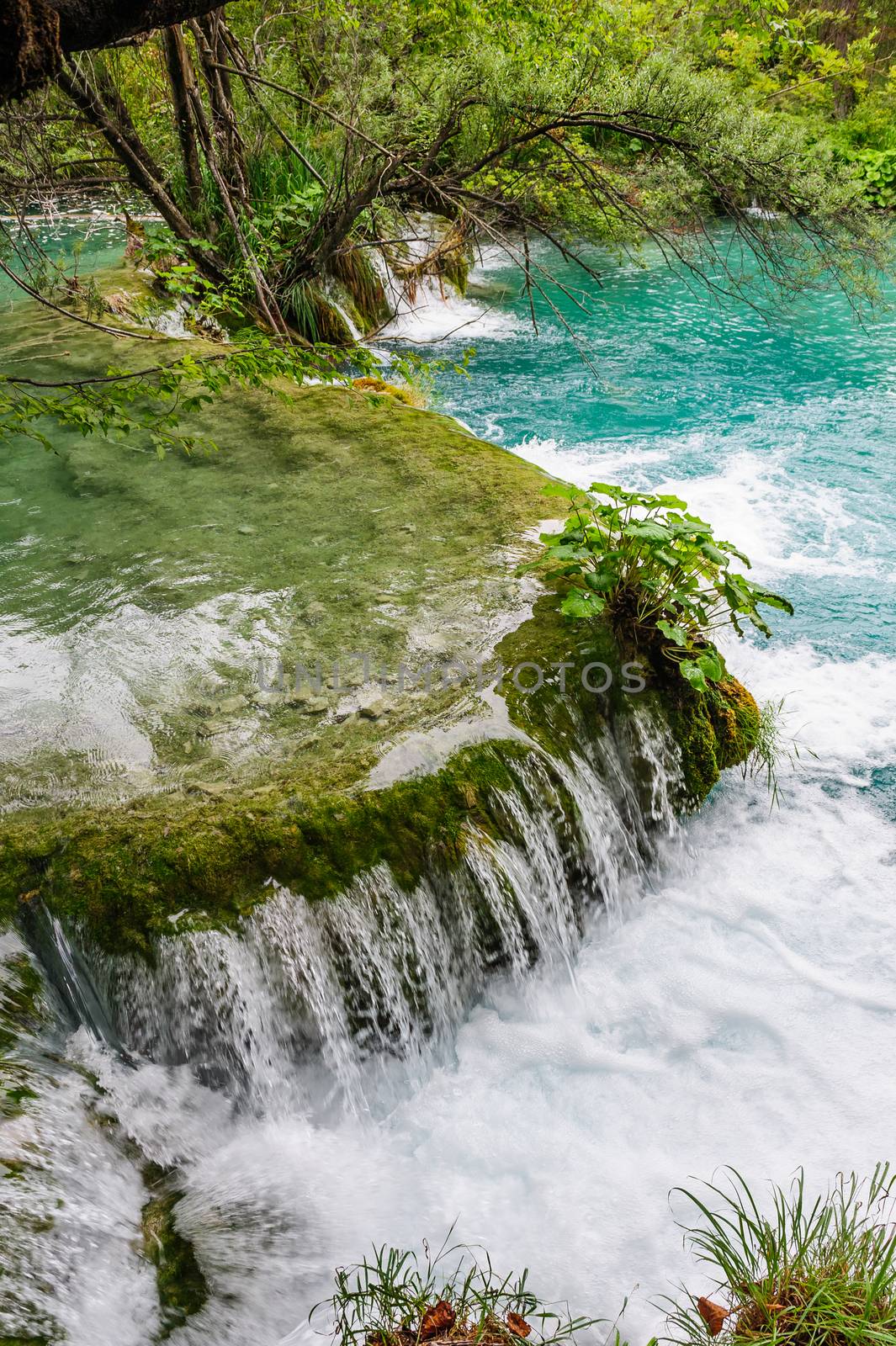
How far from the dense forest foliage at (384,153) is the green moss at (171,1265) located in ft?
10.3

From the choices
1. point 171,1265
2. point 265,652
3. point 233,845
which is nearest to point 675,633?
point 265,652

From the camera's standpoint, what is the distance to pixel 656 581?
413cm

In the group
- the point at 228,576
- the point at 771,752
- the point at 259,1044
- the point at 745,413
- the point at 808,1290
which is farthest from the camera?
the point at 745,413

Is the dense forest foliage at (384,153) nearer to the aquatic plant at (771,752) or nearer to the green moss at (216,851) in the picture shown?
the green moss at (216,851)

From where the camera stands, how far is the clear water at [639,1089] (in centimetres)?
284

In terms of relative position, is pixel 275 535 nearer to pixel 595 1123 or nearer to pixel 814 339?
pixel 595 1123

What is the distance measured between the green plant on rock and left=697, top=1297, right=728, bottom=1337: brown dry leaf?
87.4 inches

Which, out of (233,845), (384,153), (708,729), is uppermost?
(384,153)

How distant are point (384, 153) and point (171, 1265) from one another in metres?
5.97

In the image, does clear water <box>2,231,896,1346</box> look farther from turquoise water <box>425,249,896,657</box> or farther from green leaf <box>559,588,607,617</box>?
green leaf <box>559,588,607,617</box>

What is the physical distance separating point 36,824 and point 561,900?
6.92 feet

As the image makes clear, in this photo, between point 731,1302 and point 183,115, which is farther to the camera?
point 183,115

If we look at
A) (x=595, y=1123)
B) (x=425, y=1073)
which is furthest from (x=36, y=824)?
(x=595, y=1123)

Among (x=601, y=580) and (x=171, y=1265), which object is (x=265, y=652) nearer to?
(x=601, y=580)
